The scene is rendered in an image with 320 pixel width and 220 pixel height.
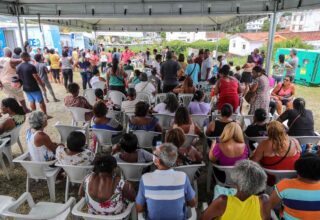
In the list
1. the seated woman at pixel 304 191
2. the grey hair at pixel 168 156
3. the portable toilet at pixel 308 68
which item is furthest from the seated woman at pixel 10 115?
the portable toilet at pixel 308 68

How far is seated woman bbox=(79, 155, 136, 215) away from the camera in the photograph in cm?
190

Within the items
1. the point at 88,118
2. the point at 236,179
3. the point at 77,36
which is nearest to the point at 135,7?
the point at 88,118

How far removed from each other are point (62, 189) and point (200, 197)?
1.72 meters

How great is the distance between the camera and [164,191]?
1.80m

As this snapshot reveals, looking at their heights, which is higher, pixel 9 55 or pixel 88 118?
pixel 9 55

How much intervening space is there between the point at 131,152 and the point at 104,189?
2.10 ft

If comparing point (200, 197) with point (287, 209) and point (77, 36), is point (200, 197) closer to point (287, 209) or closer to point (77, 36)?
point (287, 209)

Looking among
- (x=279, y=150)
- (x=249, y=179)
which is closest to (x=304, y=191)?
(x=249, y=179)

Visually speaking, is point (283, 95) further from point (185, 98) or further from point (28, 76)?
point (28, 76)

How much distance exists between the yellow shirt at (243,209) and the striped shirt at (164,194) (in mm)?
373

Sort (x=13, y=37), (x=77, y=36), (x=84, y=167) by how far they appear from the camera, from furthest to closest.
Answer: (x=77, y=36) → (x=13, y=37) → (x=84, y=167)

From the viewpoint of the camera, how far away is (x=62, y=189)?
323 centimetres

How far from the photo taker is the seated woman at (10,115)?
348 cm

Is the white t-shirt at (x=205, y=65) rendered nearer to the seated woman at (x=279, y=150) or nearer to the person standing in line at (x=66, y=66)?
the person standing in line at (x=66, y=66)
